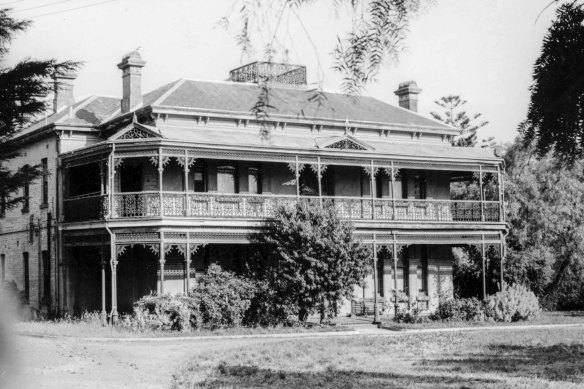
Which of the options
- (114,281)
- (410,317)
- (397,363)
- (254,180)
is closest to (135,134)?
Answer: (114,281)

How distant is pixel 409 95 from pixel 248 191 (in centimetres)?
1188

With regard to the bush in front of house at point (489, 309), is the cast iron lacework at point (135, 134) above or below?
above

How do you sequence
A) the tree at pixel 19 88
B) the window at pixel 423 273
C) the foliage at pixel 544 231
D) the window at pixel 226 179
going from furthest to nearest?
the foliage at pixel 544 231, the window at pixel 423 273, the window at pixel 226 179, the tree at pixel 19 88

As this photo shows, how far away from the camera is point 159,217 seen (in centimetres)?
2625

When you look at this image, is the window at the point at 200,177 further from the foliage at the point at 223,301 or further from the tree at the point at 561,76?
the tree at the point at 561,76

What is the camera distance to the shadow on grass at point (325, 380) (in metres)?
13.3

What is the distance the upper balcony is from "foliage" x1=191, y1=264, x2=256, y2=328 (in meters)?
2.87

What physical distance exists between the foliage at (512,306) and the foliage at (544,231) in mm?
7423

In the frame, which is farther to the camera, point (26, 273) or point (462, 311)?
point (26, 273)

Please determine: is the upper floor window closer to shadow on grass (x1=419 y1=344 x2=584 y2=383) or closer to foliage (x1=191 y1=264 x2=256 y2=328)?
foliage (x1=191 y1=264 x2=256 y2=328)

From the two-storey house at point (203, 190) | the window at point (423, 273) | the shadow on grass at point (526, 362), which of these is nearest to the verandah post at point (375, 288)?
the two-storey house at point (203, 190)

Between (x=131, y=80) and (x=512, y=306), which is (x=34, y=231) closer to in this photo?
(x=131, y=80)

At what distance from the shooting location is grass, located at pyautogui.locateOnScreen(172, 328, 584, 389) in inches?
538

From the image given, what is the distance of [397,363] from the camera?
1648 centimetres
